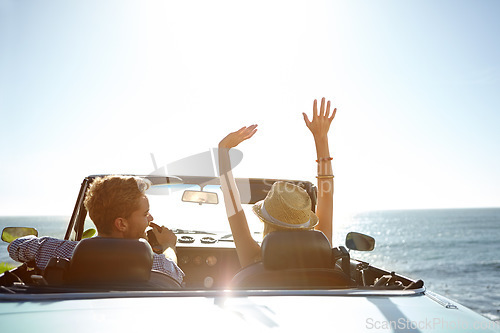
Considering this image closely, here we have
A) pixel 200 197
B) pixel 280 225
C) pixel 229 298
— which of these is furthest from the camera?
pixel 200 197

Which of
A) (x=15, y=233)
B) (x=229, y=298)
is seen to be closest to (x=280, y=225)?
(x=229, y=298)

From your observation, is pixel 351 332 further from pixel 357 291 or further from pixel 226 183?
pixel 226 183

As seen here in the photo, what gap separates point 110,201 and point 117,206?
53mm

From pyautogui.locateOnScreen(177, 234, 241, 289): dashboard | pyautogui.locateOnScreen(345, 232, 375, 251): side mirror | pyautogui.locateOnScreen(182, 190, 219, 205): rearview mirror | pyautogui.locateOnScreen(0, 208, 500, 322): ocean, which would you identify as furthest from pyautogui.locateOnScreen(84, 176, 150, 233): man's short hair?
pyautogui.locateOnScreen(0, 208, 500, 322): ocean

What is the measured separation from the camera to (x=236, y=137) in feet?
9.93

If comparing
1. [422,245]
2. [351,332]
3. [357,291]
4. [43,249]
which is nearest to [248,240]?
[357,291]

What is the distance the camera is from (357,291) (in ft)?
7.51

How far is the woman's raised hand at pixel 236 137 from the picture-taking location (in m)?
3.00

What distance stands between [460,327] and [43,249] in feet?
7.83

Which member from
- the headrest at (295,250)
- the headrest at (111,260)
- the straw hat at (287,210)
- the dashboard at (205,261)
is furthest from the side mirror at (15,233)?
the dashboard at (205,261)

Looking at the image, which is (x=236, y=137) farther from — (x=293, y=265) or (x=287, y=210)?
(x=293, y=265)

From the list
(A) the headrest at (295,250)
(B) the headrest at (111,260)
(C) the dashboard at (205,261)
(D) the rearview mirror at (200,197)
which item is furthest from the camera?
(C) the dashboard at (205,261)

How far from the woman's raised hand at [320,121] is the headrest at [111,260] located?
1.73 metres

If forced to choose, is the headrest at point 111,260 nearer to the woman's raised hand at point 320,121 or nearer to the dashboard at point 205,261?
the woman's raised hand at point 320,121
